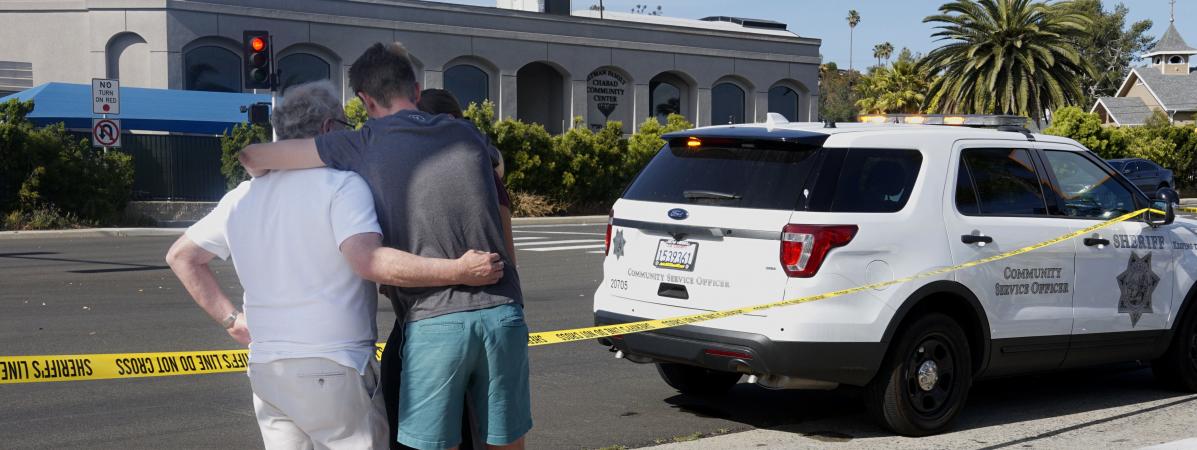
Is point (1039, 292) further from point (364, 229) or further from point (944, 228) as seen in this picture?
point (364, 229)

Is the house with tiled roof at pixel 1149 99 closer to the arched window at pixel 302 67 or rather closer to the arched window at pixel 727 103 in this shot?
the arched window at pixel 727 103

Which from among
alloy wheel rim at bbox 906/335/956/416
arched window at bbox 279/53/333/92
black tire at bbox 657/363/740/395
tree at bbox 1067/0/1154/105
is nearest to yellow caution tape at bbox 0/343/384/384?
alloy wheel rim at bbox 906/335/956/416

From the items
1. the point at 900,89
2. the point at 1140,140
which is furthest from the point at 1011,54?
the point at 900,89

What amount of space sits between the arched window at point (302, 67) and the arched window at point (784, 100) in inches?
780

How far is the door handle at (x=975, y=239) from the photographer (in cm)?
684

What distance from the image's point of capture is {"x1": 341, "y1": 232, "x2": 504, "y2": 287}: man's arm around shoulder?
3.55m

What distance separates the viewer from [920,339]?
21.8 ft

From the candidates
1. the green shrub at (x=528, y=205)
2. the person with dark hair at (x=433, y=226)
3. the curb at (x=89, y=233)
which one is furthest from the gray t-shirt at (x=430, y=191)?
the green shrub at (x=528, y=205)

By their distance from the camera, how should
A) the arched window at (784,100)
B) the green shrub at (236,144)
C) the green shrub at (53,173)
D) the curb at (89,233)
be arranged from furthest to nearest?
1. the arched window at (784,100)
2. the green shrub at (236,144)
3. the green shrub at (53,173)
4. the curb at (89,233)

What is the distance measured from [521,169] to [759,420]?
2382cm

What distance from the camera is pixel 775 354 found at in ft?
20.6

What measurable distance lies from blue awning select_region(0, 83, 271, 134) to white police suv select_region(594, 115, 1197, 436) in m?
26.8

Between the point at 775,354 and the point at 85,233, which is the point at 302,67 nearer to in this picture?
the point at 85,233

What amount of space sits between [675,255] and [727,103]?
43.8 m
